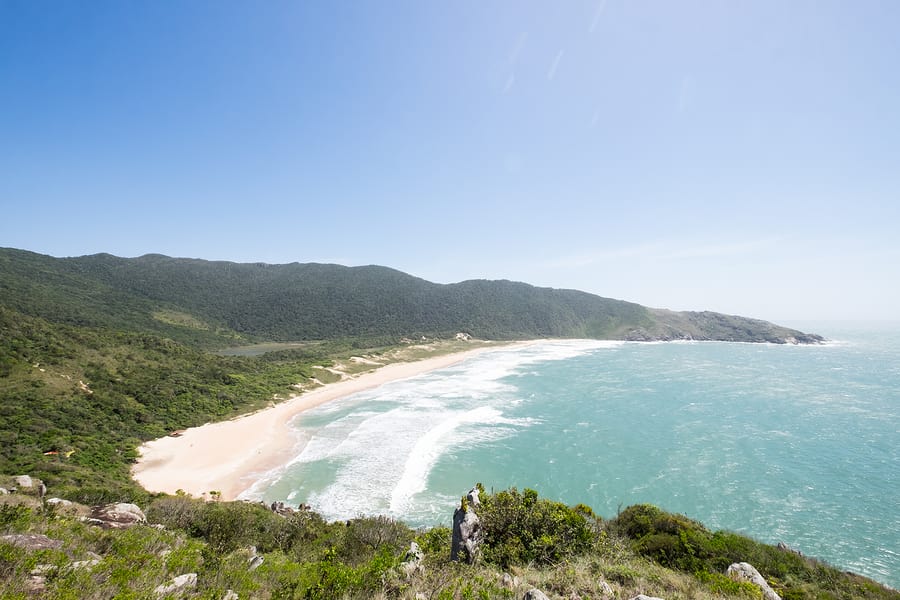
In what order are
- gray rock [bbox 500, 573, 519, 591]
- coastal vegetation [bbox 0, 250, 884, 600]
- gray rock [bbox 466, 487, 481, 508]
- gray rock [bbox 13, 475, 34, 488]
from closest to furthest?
1. coastal vegetation [bbox 0, 250, 884, 600]
2. gray rock [bbox 500, 573, 519, 591]
3. gray rock [bbox 466, 487, 481, 508]
4. gray rock [bbox 13, 475, 34, 488]

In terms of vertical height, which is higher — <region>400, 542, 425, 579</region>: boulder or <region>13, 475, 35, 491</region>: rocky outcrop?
<region>400, 542, 425, 579</region>: boulder

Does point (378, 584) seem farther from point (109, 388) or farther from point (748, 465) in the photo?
point (109, 388)

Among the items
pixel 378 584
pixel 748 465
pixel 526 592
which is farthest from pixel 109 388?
pixel 748 465

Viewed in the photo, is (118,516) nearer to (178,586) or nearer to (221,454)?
(178,586)

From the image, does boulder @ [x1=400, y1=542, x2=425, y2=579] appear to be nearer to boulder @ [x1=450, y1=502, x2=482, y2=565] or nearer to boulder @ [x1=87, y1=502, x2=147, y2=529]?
boulder @ [x1=450, y1=502, x2=482, y2=565]

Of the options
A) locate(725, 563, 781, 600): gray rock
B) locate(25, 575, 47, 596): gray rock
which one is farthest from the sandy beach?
locate(725, 563, 781, 600): gray rock

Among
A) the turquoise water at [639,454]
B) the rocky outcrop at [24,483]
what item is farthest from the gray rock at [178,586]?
the turquoise water at [639,454]

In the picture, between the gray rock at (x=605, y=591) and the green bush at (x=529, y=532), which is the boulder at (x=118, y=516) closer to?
the green bush at (x=529, y=532)
